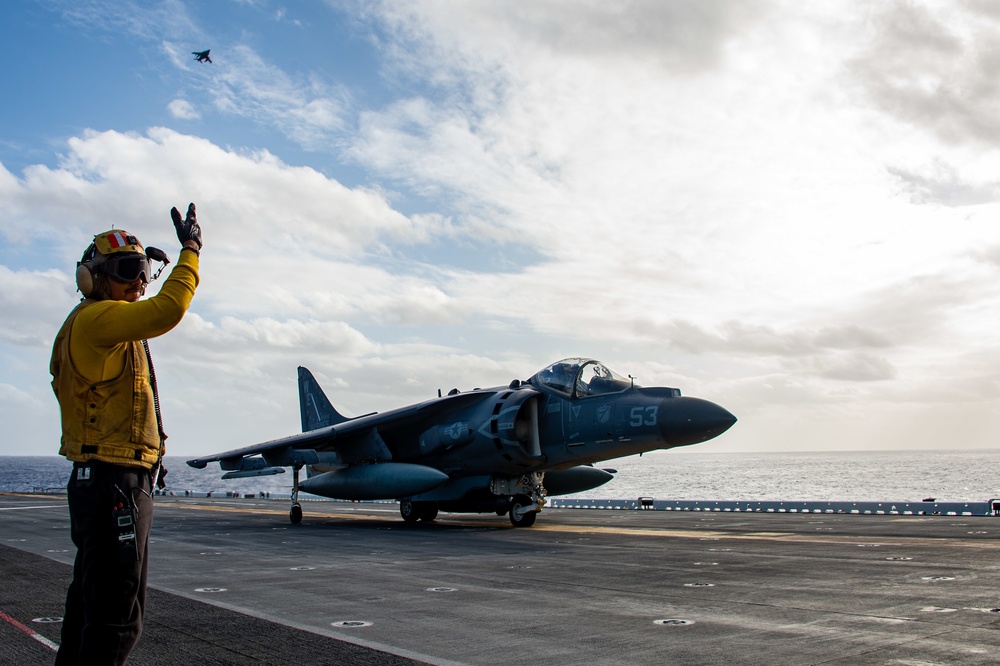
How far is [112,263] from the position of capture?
4.49 meters

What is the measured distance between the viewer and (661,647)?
Result: 21.7 feet

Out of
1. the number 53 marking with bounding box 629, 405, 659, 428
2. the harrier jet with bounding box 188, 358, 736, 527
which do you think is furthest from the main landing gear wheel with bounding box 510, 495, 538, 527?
the number 53 marking with bounding box 629, 405, 659, 428

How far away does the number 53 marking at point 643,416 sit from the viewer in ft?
58.9

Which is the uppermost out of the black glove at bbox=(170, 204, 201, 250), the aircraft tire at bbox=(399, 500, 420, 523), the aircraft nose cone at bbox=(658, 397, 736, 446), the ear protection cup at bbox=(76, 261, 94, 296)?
the black glove at bbox=(170, 204, 201, 250)

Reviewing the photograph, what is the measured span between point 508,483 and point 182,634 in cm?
1504

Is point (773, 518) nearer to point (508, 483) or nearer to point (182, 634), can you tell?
point (508, 483)

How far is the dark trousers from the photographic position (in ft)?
13.1

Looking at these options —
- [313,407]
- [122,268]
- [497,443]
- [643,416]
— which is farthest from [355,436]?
[122,268]

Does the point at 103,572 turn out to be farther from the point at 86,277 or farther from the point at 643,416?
the point at 643,416

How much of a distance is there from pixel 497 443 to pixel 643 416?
4.30 m

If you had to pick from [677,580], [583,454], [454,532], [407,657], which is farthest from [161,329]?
[454,532]

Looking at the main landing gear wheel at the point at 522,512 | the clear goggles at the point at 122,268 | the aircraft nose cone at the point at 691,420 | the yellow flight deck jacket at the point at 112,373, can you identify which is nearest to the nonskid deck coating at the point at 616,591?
the main landing gear wheel at the point at 522,512

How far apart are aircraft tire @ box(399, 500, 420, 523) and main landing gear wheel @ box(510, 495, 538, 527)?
3805 mm

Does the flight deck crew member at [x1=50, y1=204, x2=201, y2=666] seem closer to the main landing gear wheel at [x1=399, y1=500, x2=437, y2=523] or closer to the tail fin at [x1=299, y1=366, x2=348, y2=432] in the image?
the main landing gear wheel at [x1=399, y1=500, x2=437, y2=523]
